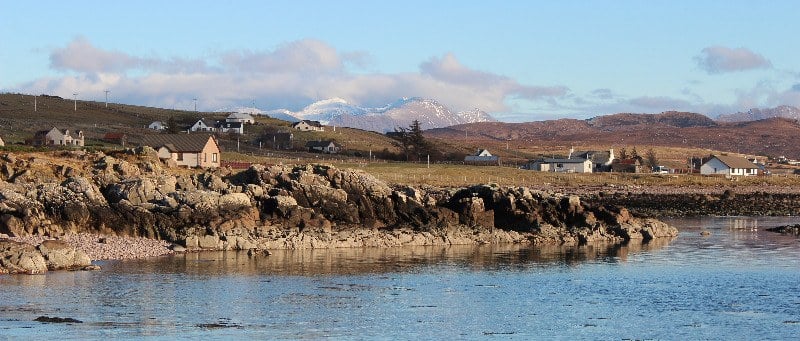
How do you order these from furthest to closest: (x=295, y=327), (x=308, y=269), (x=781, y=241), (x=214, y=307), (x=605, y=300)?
(x=781, y=241) < (x=308, y=269) < (x=605, y=300) < (x=214, y=307) < (x=295, y=327)

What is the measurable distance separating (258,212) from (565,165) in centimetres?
9449

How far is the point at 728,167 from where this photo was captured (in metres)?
149

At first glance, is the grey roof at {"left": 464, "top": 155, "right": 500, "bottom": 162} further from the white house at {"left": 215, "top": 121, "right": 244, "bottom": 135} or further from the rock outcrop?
the rock outcrop

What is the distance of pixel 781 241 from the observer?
5997cm

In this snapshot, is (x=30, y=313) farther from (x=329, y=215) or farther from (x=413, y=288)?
(x=329, y=215)

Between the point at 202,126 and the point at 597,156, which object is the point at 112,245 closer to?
the point at 597,156

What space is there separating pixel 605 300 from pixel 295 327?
1198cm

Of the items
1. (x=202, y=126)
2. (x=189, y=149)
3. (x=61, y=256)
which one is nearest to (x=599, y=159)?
(x=202, y=126)

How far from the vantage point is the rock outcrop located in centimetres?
5012

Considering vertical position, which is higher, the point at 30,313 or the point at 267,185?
the point at 267,185

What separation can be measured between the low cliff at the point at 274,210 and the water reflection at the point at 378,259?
1362mm

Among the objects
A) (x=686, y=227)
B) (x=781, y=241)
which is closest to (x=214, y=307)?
(x=781, y=241)

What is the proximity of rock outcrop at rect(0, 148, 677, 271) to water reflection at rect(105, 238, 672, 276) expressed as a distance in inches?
54.6

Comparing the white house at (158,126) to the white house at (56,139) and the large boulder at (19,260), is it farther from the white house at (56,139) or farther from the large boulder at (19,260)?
the large boulder at (19,260)
